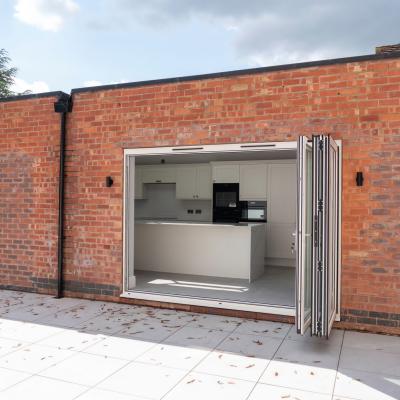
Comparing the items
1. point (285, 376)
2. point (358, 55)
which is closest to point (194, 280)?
point (285, 376)

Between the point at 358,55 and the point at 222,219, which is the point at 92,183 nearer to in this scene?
the point at 358,55

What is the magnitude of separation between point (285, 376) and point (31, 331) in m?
2.69

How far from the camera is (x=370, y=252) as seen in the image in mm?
4227

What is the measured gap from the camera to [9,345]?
12.3ft

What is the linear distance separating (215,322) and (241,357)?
41.1 inches

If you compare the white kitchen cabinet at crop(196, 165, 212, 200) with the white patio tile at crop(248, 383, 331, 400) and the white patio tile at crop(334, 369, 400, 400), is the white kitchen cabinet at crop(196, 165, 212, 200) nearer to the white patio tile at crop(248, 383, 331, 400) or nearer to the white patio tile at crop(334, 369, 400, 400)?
the white patio tile at crop(334, 369, 400, 400)

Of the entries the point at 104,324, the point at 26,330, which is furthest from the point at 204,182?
the point at 26,330

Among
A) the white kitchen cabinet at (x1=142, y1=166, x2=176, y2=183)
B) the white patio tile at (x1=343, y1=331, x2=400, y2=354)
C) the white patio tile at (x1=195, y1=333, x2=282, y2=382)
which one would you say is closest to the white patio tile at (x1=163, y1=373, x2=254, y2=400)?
the white patio tile at (x1=195, y1=333, x2=282, y2=382)

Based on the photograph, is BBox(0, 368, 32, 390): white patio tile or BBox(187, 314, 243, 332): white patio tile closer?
BBox(0, 368, 32, 390): white patio tile

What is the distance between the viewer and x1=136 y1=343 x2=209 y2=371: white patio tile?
133 inches

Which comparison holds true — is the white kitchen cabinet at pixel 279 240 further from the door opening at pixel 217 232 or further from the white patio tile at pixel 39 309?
the white patio tile at pixel 39 309

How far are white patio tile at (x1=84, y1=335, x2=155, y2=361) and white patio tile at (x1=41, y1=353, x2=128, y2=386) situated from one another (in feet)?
0.32

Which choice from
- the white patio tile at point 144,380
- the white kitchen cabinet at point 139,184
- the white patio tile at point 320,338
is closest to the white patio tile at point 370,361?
the white patio tile at point 320,338

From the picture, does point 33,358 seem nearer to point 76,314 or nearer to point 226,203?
point 76,314
